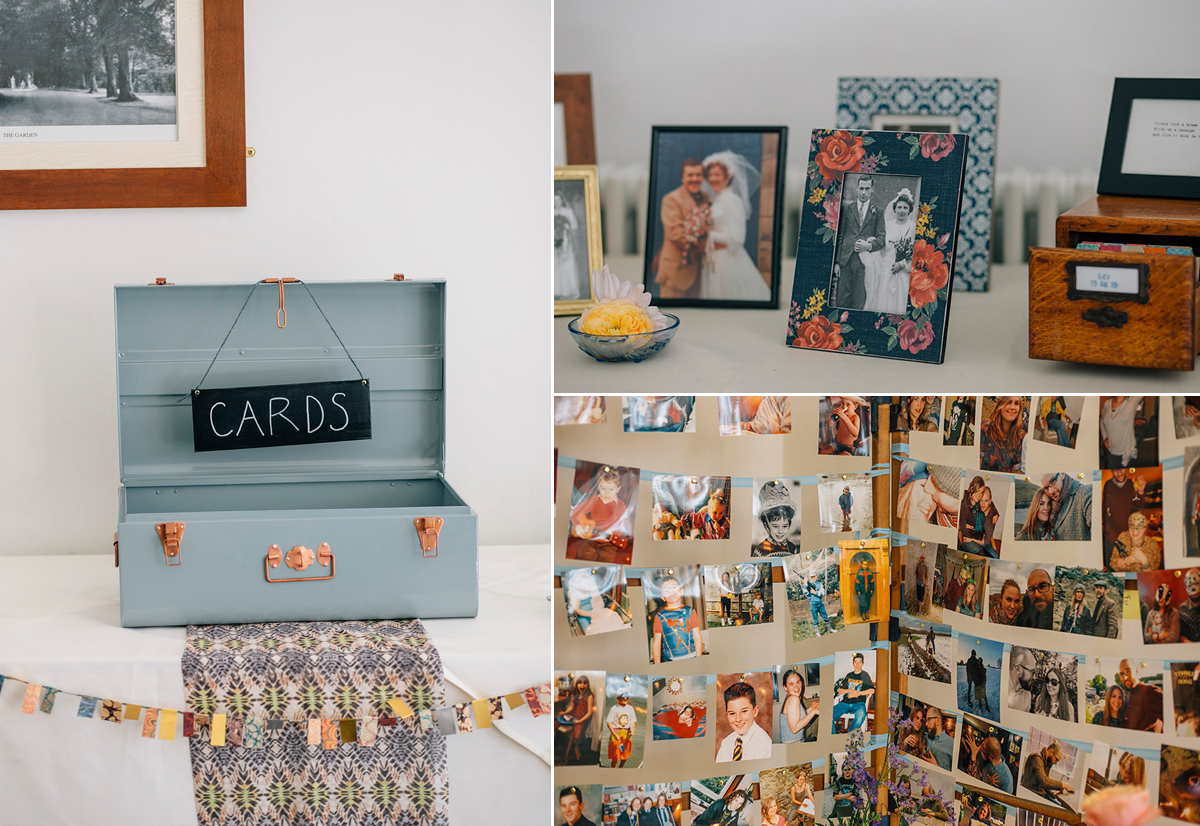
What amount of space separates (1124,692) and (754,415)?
62 centimetres

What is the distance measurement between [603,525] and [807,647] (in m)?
0.39

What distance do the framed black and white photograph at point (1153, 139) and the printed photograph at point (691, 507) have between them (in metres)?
0.70

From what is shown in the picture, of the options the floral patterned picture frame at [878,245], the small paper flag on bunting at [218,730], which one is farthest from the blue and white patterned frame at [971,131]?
the small paper flag on bunting at [218,730]

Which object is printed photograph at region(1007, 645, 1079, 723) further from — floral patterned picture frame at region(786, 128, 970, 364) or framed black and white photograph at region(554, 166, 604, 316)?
framed black and white photograph at region(554, 166, 604, 316)

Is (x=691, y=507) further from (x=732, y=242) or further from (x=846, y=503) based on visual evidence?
(x=732, y=242)

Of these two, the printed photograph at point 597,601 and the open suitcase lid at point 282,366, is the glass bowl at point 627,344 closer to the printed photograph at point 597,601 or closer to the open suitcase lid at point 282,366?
the printed photograph at point 597,601

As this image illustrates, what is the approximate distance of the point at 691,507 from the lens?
1.36m

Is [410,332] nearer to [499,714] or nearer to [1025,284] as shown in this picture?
[499,714]

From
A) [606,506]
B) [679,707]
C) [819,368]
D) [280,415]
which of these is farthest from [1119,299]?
[280,415]

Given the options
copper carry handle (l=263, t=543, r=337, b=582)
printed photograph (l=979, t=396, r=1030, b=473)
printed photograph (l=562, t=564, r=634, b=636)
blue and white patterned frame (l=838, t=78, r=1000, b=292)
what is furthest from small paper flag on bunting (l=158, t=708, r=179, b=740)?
blue and white patterned frame (l=838, t=78, r=1000, b=292)

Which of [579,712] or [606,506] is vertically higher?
[606,506]

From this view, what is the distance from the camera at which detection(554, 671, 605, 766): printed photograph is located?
138cm

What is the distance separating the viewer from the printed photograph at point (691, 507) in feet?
4.44

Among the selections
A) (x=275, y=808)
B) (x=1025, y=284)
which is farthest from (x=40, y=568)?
(x=1025, y=284)
